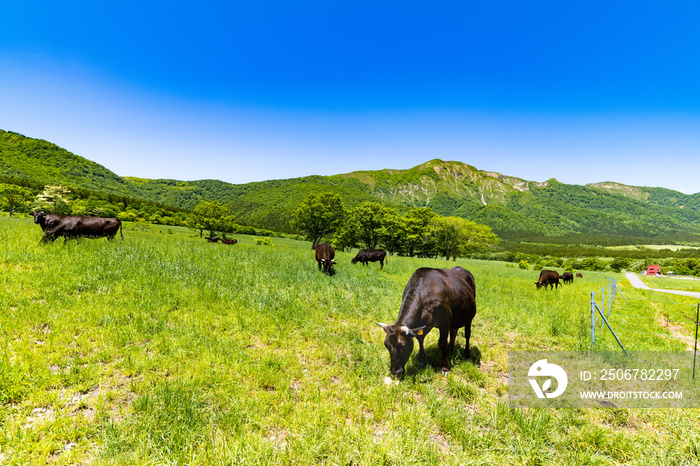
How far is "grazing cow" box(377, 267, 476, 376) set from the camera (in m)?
5.48

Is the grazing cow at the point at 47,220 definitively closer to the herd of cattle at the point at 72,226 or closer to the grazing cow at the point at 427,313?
the herd of cattle at the point at 72,226

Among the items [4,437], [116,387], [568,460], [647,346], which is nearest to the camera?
[4,437]

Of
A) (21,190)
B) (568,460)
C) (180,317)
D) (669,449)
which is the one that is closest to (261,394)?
(180,317)

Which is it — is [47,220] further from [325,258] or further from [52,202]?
[52,202]

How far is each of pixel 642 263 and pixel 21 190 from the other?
214084 mm

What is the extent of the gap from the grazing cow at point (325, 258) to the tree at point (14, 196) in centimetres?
9038

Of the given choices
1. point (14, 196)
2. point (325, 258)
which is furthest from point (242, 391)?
point (14, 196)

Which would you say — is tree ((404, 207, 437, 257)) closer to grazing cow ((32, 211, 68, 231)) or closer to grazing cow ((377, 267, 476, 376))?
grazing cow ((32, 211, 68, 231))

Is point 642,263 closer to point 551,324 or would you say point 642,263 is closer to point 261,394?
point 551,324

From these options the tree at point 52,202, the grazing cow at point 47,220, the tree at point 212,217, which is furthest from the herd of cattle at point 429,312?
the tree at point 52,202

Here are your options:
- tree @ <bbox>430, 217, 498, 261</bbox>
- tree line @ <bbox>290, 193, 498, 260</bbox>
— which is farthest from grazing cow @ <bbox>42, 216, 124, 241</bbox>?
tree @ <bbox>430, 217, 498, 261</bbox>

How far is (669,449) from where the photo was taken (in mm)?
3893

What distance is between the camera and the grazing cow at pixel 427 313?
548cm

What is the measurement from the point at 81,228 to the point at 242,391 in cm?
1630
